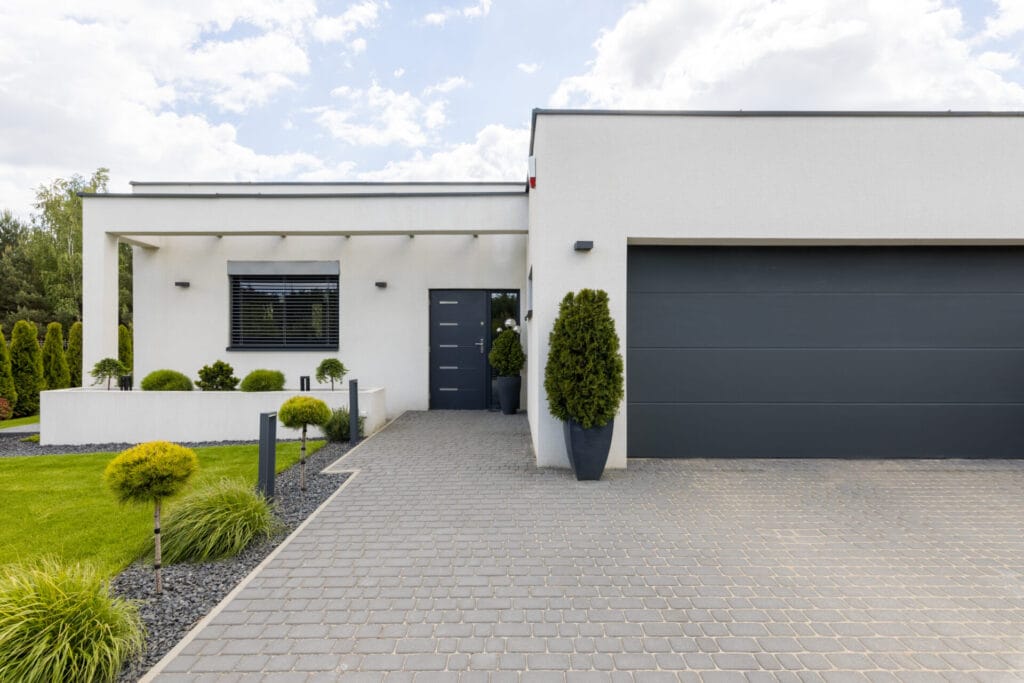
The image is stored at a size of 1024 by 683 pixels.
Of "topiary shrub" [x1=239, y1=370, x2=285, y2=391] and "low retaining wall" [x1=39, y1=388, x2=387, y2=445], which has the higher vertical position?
"topiary shrub" [x1=239, y1=370, x2=285, y2=391]

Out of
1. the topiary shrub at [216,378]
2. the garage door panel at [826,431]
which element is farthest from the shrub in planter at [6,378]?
the garage door panel at [826,431]

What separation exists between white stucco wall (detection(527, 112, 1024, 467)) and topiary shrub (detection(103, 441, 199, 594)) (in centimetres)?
358

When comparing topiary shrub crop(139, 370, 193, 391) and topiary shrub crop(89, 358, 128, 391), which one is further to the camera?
topiary shrub crop(139, 370, 193, 391)

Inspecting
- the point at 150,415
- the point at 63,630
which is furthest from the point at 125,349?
the point at 63,630

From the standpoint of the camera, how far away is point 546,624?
2459 mm

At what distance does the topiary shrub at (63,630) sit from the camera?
1955 mm

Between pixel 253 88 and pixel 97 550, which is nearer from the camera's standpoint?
pixel 97 550

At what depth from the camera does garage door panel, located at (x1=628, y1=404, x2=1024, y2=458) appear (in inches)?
231

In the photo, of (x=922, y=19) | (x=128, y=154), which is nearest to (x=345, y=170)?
(x=922, y=19)

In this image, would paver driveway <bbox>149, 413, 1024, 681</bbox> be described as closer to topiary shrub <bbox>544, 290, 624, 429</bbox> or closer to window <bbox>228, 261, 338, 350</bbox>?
topiary shrub <bbox>544, 290, 624, 429</bbox>

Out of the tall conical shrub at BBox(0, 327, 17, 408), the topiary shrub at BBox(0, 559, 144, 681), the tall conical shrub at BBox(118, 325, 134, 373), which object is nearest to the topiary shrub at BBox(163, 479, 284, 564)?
the topiary shrub at BBox(0, 559, 144, 681)

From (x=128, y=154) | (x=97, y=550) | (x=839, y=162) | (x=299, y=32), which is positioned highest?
(x=128, y=154)

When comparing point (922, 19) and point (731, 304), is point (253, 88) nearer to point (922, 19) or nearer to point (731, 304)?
point (731, 304)

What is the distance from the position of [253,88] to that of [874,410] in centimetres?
1466
